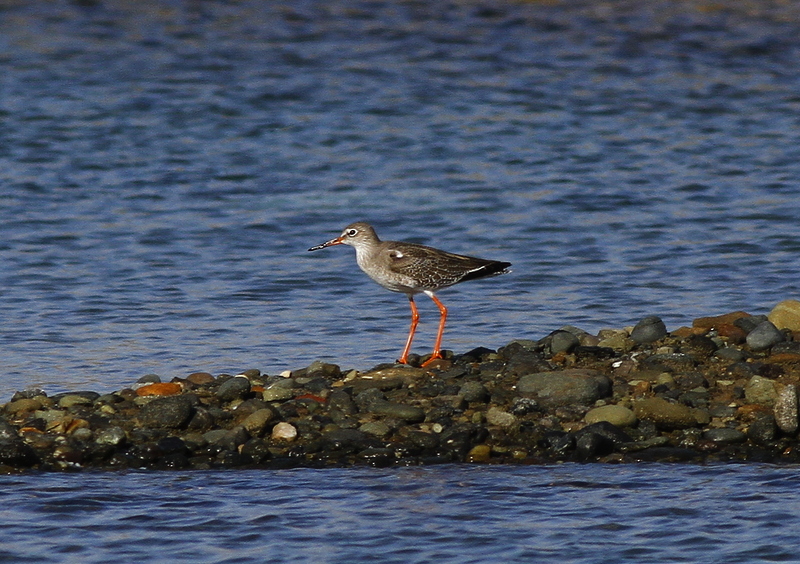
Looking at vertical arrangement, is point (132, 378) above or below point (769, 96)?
below

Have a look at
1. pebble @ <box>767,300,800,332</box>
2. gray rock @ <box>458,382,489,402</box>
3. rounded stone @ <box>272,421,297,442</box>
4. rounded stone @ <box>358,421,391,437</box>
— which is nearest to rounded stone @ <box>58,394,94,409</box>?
rounded stone @ <box>272,421,297,442</box>

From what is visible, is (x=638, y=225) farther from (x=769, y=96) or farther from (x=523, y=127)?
(x=769, y=96)

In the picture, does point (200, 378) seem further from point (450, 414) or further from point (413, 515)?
point (413, 515)

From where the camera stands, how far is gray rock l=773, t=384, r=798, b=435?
11172mm

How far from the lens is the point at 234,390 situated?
1203 cm

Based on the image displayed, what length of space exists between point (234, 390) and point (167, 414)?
2.53 feet

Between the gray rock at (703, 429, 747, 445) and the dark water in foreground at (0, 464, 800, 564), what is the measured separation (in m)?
0.44

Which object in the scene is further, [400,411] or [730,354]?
[730,354]

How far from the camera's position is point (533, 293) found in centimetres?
1702

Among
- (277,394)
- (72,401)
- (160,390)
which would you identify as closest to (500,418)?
(277,394)

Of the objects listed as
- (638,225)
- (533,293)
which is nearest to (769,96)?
(638,225)

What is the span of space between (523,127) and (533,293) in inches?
435

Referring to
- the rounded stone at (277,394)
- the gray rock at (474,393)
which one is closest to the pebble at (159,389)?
the rounded stone at (277,394)

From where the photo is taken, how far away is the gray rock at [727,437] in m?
11.2
